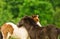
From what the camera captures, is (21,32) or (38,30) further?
(21,32)

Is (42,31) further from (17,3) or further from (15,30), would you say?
(17,3)

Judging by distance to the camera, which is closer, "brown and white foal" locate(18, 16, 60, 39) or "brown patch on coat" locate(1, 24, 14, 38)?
"brown and white foal" locate(18, 16, 60, 39)

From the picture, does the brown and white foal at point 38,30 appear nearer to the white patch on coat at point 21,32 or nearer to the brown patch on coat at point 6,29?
the white patch on coat at point 21,32

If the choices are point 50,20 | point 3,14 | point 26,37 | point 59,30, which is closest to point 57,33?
point 59,30

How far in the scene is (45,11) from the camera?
27125mm

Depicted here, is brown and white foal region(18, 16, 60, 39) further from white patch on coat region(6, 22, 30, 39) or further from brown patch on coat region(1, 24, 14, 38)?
brown patch on coat region(1, 24, 14, 38)

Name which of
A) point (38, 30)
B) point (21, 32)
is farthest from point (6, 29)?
point (38, 30)

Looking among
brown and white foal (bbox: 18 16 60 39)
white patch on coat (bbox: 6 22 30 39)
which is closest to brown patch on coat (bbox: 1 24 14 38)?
white patch on coat (bbox: 6 22 30 39)

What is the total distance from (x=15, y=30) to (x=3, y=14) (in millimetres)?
12522

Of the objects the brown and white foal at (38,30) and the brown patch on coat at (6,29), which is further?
the brown patch on coat at (6,29)

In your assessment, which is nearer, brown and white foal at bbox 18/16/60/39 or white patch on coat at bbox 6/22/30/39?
brown and white foal at bbox 18/16/60/39

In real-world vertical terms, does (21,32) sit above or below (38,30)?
below

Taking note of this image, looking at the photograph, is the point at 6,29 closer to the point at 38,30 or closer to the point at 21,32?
the point at 21,32

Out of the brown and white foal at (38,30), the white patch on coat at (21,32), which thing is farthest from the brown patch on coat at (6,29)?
the brown and white foal at (38,30)
